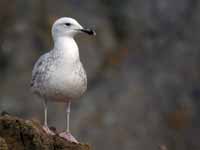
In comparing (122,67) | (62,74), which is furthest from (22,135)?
(122,67)

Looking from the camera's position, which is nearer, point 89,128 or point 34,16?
point 89,128

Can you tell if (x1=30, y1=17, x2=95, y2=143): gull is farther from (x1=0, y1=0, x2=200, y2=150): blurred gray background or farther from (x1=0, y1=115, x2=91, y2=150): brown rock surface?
(x1=0, y1=0, x2=200, y2=150): blurred gray background

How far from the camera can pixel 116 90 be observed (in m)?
19.1

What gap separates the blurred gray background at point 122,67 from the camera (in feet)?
61.2

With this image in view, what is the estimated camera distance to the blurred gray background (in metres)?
18.7

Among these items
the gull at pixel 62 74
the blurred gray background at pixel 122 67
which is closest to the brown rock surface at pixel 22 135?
the gull at pixel 62 74

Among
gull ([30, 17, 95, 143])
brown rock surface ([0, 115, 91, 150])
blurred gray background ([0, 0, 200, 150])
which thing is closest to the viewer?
brown rock surface ([0, 115, 91, 150])

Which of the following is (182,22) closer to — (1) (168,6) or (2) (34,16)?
(1) (168,6)

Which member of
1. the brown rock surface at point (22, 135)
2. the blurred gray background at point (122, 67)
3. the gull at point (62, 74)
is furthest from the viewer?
the blurred gray background at point (122, 67)

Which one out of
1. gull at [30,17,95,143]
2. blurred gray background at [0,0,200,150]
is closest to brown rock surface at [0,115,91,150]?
gull at [30,17,95,143]

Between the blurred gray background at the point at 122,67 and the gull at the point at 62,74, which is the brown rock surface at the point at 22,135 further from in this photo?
the blurred gray background at the point at 122,67

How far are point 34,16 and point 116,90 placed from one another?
208 centimetres

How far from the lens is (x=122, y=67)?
1945cm

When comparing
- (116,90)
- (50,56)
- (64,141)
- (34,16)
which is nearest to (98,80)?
(116,90)
